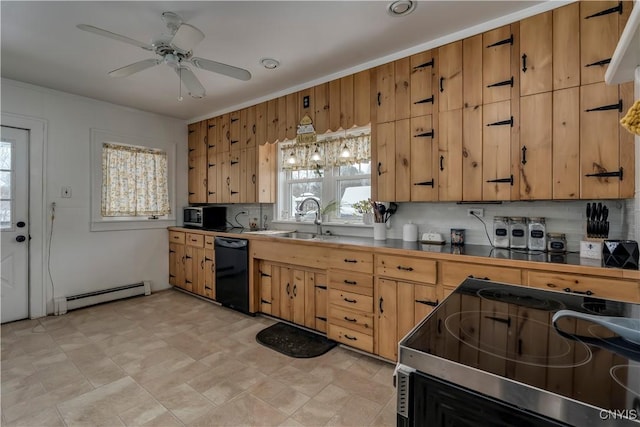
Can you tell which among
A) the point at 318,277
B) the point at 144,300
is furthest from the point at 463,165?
the point at 144,300

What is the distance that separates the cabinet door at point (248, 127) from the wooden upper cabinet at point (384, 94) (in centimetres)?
173

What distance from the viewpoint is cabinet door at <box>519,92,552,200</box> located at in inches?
81.1

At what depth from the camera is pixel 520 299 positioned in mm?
1192

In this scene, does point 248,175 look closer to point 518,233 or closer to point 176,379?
point 176,379

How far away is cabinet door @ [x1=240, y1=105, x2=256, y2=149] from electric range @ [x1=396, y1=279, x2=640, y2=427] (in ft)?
11.3

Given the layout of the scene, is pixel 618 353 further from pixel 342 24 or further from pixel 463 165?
pixel 342 24

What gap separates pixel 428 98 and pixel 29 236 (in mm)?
4515

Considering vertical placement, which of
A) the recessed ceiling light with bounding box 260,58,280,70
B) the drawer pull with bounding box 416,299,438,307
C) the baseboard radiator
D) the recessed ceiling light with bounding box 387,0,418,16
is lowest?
the baseboard radiator

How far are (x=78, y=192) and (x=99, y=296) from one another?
137 cm

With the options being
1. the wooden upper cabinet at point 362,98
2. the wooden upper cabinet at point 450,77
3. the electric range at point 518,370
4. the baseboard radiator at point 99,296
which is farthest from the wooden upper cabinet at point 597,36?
the baseboard radiator at point 99,296

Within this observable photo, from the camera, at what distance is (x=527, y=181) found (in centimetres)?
213

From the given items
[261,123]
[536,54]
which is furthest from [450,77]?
[261,123]

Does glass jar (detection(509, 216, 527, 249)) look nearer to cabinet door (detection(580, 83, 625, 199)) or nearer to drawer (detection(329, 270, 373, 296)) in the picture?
cabinet door (detection(580, 83, 625, 199))

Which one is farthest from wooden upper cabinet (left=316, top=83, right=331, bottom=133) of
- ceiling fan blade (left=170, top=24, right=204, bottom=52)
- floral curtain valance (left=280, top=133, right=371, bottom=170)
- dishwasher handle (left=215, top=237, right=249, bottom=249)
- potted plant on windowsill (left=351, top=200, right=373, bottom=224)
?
dishwasher handle (left=215, top=237, right=249, bottom=249)
